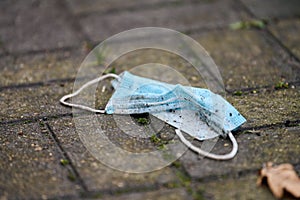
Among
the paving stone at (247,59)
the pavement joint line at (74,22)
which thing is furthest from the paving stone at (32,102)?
the paving stone at (247,59)

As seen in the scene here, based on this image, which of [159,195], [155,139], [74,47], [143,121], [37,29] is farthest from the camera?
[37,29]

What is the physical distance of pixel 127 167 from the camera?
187cm

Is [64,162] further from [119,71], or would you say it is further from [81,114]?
[119,71]

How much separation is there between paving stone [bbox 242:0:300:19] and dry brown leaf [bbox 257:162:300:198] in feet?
4.94

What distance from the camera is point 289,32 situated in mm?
2953

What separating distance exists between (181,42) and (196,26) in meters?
0.22

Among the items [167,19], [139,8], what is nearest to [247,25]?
[167,19]

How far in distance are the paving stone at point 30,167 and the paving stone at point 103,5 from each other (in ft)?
4.22

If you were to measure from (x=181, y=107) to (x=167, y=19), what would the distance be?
43.0 inches

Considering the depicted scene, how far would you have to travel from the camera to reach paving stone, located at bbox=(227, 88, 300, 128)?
216 centimetres

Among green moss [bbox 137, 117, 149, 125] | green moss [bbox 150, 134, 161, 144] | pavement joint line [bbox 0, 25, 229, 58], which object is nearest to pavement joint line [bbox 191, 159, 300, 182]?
green moss [bbox 150, 134, 161, 144]

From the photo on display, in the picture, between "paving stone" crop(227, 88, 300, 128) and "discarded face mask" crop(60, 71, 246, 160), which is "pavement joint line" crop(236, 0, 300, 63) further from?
"discarded face mask" crop(60, 71, 246, 160)

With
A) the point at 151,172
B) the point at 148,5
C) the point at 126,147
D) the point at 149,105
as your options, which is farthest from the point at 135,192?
the point at 148,5

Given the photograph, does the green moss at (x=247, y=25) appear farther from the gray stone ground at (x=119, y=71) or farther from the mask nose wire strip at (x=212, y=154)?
the mask nose wire strip at (x=212, y=154)
